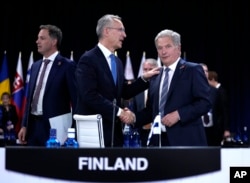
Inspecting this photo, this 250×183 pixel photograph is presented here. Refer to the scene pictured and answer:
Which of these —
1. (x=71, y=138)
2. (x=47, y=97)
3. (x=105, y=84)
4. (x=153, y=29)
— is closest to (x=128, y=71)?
(x=153, y=29)

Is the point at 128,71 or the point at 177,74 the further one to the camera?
the point at 128,71

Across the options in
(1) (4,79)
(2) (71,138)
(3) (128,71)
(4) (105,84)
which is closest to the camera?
(2) (71,138)

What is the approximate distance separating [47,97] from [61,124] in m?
0.23

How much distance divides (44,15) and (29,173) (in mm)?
9162

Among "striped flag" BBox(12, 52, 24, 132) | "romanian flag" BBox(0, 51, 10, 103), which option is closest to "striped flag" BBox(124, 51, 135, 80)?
"striped flag" BBox(12, 52, 24, 132)

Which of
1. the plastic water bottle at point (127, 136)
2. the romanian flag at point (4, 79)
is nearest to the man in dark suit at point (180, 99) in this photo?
the plastic water bottle at point (127, 136)

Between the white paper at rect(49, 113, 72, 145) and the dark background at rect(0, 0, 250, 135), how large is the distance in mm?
6474

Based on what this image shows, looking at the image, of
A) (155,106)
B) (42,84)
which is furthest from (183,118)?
(42,84)

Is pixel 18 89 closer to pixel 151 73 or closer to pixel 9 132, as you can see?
pixel 9 132

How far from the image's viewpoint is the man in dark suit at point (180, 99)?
400 cm

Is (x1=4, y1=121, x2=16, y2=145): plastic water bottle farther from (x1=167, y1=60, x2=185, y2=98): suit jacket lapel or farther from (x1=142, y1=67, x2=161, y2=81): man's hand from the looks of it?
(x1=167, y1=60, x2=185, y2=98): suit jacket lapel

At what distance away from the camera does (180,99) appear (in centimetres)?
406

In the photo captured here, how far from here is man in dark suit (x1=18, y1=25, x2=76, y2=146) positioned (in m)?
4.71

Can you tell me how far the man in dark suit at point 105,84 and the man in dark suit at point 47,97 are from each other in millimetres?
503
